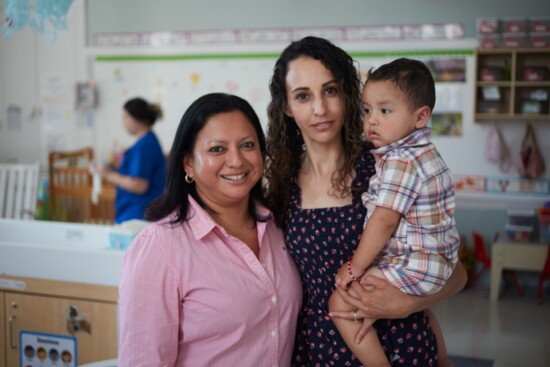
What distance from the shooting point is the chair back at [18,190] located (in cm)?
586

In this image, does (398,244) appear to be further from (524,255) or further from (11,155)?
(11,155)

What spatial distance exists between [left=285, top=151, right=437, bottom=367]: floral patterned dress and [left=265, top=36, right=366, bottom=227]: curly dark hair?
2.7 inches

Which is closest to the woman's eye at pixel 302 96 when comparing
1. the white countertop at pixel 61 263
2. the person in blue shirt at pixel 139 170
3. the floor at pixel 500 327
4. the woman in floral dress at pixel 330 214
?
Result: the woman in floral dress at pixel 330 214

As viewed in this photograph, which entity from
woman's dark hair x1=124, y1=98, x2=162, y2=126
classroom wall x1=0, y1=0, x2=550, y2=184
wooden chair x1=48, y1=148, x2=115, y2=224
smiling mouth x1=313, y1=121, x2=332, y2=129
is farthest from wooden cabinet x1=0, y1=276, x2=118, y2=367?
classroom wall x1=0, y1=0, x2=550, y2=184

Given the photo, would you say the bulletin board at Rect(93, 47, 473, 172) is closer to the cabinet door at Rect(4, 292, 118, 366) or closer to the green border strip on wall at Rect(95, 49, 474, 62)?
the green border strip on wall at Rect(95, 49, 474, 62)

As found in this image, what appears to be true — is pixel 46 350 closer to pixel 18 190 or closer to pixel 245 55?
pixel 18 190

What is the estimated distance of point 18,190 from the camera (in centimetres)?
597

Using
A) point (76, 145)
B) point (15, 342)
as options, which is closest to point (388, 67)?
point (15, 342)

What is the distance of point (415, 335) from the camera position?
5.71ft

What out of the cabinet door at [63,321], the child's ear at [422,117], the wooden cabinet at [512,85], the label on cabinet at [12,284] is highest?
the wooden cabinet at [512,85]

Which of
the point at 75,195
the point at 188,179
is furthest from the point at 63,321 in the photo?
the point at 75,195

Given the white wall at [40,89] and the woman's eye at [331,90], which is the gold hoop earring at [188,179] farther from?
the white wall at [40,89]

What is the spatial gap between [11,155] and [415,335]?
619 centimetres

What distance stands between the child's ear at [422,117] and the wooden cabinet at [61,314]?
5.12 ft
